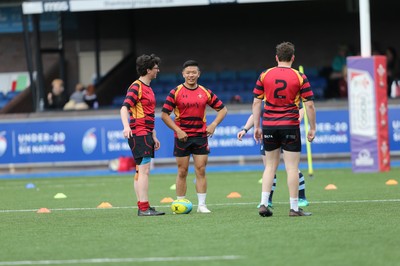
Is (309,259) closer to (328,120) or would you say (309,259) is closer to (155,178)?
(155,178)

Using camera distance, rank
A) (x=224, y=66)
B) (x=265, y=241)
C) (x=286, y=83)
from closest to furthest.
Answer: (x=265, y=241) → (x=286, y=83) → (x=224, y=66)

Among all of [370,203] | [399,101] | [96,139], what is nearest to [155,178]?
[96,139]

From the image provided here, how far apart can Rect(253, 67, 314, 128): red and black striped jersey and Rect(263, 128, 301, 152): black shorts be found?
7 centimetres

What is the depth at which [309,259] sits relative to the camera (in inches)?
347

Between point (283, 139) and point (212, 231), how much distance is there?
1858 mm

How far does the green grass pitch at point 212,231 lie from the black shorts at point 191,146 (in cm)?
76

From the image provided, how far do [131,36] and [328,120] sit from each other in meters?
9.63

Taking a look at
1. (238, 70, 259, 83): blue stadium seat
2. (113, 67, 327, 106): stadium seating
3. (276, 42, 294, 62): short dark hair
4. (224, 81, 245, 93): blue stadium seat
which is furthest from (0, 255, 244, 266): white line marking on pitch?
(238, 70, 259, 83): blue stadium seat

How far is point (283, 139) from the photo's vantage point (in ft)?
41.2

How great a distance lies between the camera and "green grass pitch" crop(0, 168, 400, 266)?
30.0ft

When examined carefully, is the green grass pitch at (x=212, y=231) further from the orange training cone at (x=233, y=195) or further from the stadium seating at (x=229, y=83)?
the stadium seating at (x=229, y=83)

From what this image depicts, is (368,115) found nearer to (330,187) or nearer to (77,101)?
(330,187)

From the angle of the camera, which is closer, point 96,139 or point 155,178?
point 155,178

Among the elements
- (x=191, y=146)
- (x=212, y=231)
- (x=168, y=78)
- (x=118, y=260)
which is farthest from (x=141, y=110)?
(x=168, y=78)
